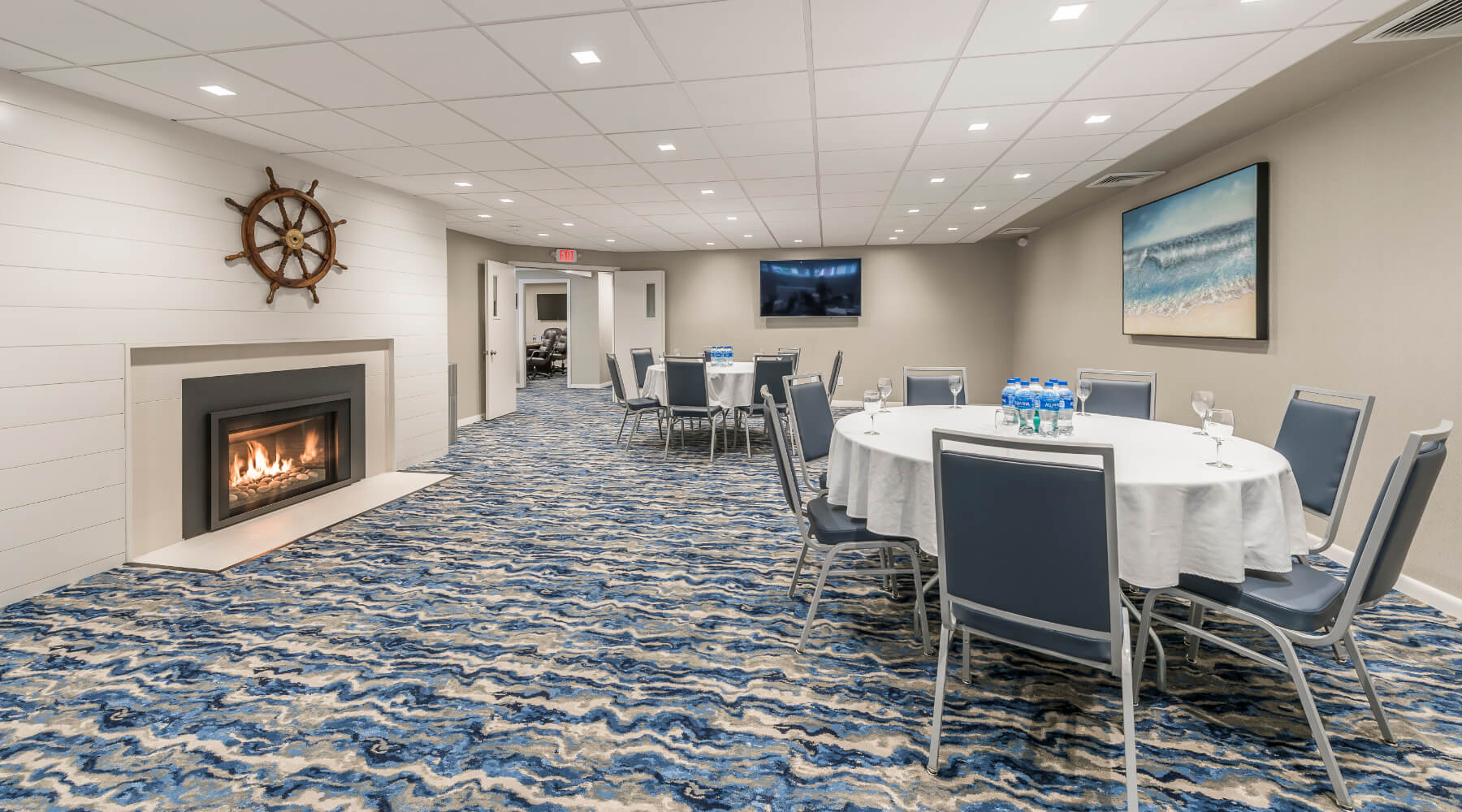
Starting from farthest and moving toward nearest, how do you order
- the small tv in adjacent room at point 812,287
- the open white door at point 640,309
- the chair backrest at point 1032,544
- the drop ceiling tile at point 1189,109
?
the open white door at point 640,309 < the small tv in adjacent room at point 812,287 < the drop ceiling tile at point 1189,109 < the chair backrest at point 1032,544

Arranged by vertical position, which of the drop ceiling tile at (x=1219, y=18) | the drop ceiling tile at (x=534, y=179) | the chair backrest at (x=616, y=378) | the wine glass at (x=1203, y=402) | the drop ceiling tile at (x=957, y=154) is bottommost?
the wine glass at (x=1203, y=402)

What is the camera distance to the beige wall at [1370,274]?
312 centimetres

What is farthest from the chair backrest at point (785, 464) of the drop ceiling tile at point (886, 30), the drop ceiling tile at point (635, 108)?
the drop ceiling tile at point (635, 108)

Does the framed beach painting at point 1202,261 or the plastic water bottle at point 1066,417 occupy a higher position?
the framed beach painting at point 1202,261

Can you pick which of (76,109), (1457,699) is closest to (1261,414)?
(1457,699)

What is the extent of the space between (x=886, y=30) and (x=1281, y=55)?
205 centimetres

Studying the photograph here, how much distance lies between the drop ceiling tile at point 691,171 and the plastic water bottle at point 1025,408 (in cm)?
321

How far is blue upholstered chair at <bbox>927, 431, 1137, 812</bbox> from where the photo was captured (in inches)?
64.6

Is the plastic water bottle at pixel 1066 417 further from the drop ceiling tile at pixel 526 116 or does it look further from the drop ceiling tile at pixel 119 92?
the drop ceiling tile at pixel 119 92

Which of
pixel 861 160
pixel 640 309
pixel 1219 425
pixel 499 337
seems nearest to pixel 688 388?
pixel 861 160

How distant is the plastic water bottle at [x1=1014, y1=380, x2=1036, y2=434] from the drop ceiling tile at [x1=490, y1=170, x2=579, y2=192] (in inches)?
165

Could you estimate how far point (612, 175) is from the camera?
18.5 feet

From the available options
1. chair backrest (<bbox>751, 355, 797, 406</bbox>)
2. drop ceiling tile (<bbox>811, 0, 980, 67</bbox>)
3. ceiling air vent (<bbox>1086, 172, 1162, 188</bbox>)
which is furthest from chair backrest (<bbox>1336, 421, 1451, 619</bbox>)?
chair backrest (<bbox>751, 355, 797, 406</bbox>)

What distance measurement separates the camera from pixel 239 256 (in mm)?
4422
